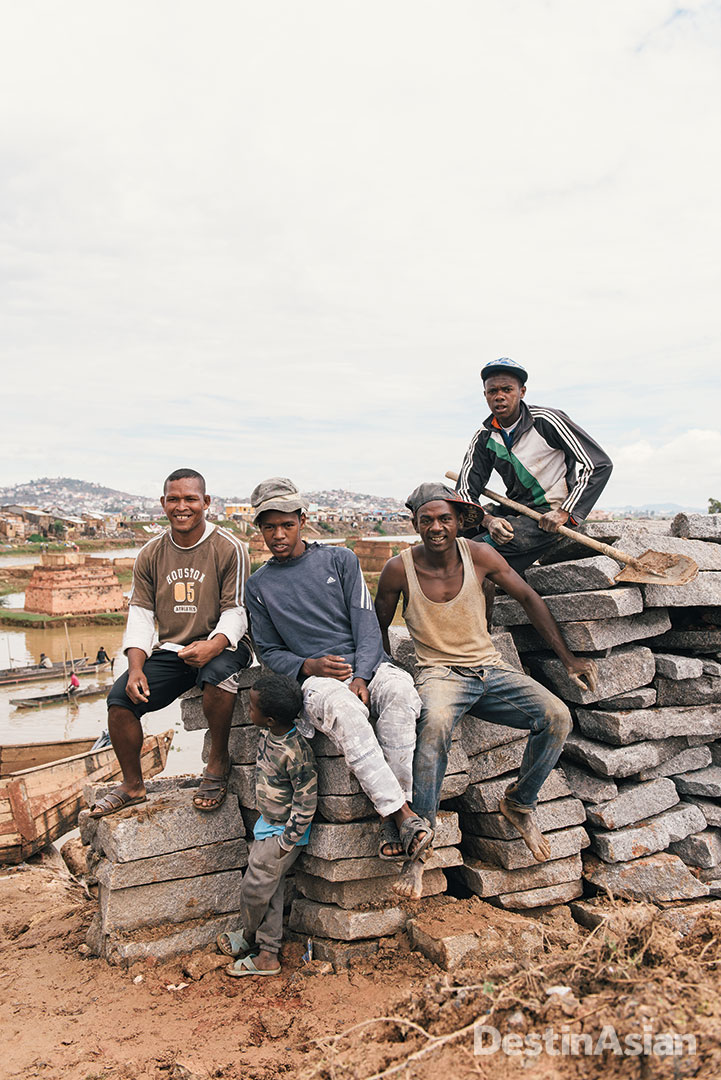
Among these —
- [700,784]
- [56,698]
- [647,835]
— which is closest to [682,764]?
[700,784]

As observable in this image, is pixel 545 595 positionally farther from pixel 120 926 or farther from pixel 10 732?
pixel 10 732

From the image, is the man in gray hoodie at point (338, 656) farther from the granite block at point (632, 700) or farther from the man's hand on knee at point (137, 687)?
the granite block at point (632, 700)

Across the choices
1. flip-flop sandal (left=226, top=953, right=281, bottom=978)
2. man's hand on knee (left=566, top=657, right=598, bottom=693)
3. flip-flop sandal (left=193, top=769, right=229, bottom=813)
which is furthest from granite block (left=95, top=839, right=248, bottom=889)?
man's hand on knee (left=566, top=657, right=598, bottom=693)

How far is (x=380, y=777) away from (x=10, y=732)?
21.1 m

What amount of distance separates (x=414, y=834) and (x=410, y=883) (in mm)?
335

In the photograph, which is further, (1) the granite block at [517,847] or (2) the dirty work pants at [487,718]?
(1) the granite block at [517,847]

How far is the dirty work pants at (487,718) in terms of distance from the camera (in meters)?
3.98

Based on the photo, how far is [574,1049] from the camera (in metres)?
2.37

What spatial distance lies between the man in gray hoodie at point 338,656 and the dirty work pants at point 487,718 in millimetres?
104

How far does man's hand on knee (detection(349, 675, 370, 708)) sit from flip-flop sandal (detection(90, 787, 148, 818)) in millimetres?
1691

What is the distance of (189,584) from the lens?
457 centimetres

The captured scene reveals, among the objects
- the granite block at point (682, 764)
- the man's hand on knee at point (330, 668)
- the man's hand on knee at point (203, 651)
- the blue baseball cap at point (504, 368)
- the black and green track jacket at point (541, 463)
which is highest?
the blue baseball cap at point (504, 368)

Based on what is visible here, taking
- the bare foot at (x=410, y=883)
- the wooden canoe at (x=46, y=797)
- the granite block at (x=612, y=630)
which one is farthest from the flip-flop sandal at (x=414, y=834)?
the wooden canoe at (x=46, y=797)

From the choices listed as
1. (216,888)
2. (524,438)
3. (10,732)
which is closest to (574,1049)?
(216,888)
